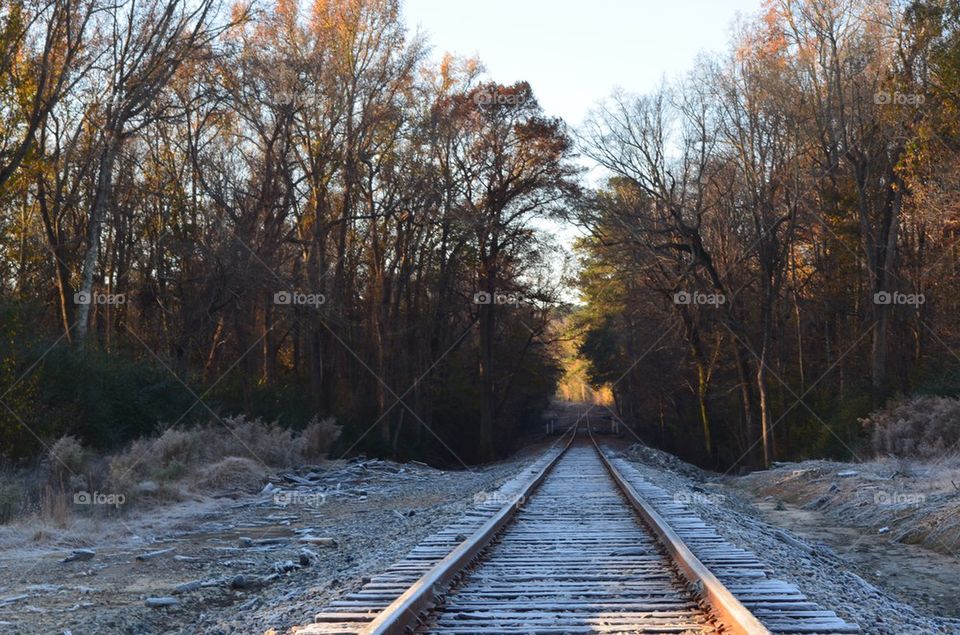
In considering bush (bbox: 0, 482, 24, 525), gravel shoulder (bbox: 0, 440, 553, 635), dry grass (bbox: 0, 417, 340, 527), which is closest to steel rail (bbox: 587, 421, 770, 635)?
gravel shoulder (bbox: 0, 440, 553, 635)

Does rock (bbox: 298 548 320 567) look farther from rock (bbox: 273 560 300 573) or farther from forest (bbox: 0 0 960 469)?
forest (bbox: 0 0 960 469)

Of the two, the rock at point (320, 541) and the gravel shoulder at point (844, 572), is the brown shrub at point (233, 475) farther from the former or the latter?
the gravel shoulder at point (844, 572)

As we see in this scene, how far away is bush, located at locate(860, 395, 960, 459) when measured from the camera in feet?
77.3

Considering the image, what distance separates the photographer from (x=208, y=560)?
11500 mm

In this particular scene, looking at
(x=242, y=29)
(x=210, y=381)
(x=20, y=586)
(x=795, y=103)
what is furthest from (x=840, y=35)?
(x=20, y=586)

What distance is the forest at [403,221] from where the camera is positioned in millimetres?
24688

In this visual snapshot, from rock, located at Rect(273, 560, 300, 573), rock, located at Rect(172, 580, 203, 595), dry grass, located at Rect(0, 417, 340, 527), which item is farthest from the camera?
dry grass, located at Rect(0, 417, 340, 527)

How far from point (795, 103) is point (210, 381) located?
21.1 metres

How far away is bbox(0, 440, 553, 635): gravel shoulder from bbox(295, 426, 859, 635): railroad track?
0.62 metres

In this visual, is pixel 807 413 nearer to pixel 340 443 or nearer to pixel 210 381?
pixel 340 443

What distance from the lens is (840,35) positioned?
30453 mm

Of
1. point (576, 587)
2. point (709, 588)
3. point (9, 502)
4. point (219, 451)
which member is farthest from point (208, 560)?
point (219, 451)

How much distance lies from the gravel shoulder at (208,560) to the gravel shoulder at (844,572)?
3854mm

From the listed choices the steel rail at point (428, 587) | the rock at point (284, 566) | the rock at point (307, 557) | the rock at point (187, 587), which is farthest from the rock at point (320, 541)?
the rock at point (187, 587)
